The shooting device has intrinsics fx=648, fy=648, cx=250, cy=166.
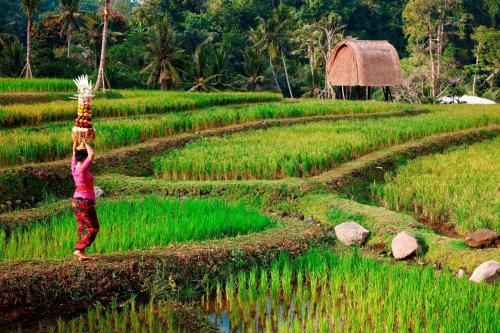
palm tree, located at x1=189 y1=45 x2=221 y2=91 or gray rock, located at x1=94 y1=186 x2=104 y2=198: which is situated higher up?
palm tree, located at x1=189 y1=45 x2=221 y2=91

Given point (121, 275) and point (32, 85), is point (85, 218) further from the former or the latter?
Answer: point (32, 85)

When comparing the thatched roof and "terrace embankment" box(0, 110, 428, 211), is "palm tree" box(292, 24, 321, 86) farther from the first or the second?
"terrace embankment" box(0, 110, 428, 211)

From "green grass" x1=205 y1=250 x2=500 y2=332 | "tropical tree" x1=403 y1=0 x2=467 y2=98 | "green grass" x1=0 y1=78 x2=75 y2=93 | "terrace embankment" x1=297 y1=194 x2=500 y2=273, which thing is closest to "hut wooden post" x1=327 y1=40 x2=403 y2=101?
"tropical tree" x1=403 y1=0 x2=467 y2=98

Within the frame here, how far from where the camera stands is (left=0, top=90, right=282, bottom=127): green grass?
13.2m

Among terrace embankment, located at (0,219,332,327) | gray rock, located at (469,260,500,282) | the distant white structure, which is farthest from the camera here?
the distant white structure

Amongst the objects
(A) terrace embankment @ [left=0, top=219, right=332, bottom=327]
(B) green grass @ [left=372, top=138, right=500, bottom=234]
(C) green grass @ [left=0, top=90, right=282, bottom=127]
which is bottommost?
(B) green grass @ [left=372, top=138, right=500, bottom=234]

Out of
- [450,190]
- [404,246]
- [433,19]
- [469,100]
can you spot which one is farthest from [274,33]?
[404,246]

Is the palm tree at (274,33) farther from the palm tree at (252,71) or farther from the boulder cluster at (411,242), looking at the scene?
the boulder cluster at (411,242)

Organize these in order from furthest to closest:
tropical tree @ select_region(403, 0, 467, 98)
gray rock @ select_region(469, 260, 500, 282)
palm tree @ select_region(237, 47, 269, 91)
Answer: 1. tropical tree @ select_region(403, 0, 467, 98)
2. palm tree @ select_region(237, 47, 269, 91)
3. gray rock @ select_region(469, 260, 500, 282)

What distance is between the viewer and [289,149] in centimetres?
1154

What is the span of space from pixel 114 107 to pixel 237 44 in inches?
867

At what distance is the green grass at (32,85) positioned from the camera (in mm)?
16547

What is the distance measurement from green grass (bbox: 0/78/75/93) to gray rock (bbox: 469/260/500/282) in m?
13.3

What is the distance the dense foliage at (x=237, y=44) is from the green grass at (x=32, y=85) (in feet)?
21.2
